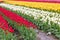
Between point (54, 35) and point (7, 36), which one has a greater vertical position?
point (7, 36)

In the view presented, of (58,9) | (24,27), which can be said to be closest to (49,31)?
(24,27)

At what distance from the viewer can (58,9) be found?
13.4m

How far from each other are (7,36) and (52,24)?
316 centimetres

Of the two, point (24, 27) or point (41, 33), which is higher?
point (24, 27)

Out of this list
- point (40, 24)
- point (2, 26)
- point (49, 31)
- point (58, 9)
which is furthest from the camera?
point (58, 9)

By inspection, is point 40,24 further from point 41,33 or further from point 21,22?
point 21,22

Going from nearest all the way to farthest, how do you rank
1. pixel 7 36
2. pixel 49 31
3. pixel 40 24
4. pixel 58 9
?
pixel 7 36, pixel 49 31, pixel 40 24, pixel 58 9

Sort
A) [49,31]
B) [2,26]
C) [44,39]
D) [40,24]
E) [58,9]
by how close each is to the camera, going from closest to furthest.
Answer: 1. [2,26]
2. [44,39]
3. [49,31]
4. [40,24]
5. [58,9]

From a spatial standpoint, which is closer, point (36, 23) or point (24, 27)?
point (24, 27)

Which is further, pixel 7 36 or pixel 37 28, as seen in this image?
pixel 37 28

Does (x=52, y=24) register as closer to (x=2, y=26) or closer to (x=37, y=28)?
(x=37, y=28)

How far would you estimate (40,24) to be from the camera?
956cm

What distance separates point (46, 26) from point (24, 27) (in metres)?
1.72

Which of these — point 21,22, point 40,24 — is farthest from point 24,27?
point 40,24
